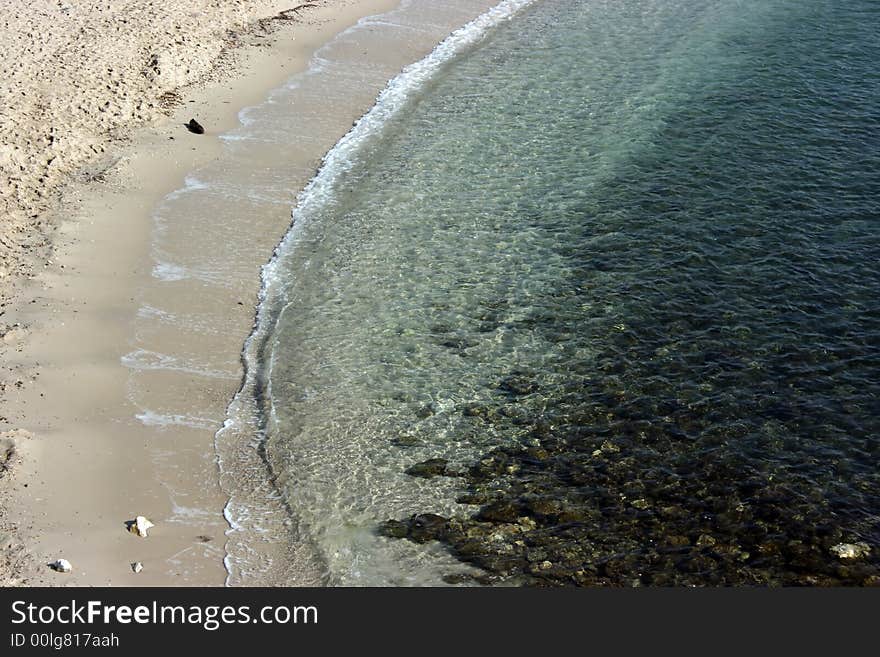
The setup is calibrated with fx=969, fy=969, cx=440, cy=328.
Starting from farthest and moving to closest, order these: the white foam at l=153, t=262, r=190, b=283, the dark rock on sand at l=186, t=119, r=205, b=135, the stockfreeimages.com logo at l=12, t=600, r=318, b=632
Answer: the dark rock on sand at l=186, t=119, r=205, b=135
the white foam at l=153, t=262, r=190, b=283
the stockfreeimages.com logo at l=12, t=600, r=318, b=632

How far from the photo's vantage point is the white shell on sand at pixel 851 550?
10.5 metres

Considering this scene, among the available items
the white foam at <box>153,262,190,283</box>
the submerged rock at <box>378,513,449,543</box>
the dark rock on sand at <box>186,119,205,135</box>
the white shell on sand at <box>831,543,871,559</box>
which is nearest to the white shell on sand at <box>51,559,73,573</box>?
the submerged rock at <box>378,513,449,543</box>

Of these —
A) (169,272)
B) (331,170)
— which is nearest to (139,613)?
(169,272)

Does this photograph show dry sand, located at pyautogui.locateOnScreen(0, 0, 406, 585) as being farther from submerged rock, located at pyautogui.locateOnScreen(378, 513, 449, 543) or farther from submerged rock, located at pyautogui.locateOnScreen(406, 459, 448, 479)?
submerged rock, located at pyautogui.locateOnScreen(406, 459, 448, 479)

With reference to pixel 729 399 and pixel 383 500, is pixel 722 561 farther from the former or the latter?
pixel 383 500

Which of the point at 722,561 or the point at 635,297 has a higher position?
the point at 635,297

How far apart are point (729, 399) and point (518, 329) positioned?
320cm

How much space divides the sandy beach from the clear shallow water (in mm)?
977

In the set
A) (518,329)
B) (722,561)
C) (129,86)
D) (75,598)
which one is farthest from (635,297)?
(129,86)

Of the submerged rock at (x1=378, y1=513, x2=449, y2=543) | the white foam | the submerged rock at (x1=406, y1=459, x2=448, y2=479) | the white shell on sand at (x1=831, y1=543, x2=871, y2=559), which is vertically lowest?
the submerged rock at (x1=378, y1=513, x2=449, y2=543)

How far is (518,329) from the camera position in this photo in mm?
14273

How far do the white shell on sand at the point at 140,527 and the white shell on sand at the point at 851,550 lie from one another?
752 centimetres

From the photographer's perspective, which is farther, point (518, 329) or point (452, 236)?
point (452, 236)

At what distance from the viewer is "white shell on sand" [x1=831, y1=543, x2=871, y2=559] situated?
34.6 ft
